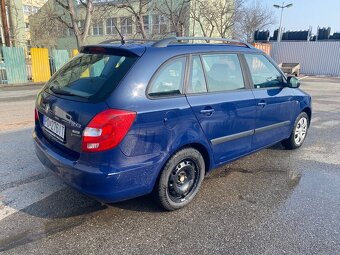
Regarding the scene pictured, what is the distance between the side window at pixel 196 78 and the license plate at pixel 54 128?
51.8 inches

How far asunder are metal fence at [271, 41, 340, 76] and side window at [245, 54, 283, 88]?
23.8 m

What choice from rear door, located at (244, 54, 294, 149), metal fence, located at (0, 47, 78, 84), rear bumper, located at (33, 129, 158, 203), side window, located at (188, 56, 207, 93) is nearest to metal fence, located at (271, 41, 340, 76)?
metal fence, located at (0, 47, 78, 84)

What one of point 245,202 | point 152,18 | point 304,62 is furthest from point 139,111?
point 152,18

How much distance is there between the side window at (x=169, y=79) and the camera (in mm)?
2543

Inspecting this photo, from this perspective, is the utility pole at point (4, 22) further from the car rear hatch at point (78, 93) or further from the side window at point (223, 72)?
the side window at point (223, 72)

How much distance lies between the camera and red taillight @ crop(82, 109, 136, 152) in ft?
7.41

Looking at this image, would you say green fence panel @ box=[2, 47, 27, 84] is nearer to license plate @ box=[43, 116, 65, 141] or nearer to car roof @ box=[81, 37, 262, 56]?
car roof @ box=[81, 37, 262, 56]

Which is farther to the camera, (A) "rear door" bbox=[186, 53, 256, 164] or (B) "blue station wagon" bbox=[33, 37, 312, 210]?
(A) "rear door" bbox=[186, 53, 256, 164]

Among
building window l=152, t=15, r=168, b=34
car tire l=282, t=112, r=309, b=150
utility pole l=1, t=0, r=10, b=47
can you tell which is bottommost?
car tire l=282, t=112, r=309, b=150

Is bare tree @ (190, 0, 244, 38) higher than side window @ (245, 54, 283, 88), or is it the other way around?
bare tree @ (190, 0, 244, 38)

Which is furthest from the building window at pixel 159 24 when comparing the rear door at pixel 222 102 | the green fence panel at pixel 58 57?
the rear door at pixel 222 102

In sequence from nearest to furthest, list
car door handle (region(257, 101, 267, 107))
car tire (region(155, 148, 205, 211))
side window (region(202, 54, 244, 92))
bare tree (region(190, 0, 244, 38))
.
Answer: car tire (region(155, 148, 205, 211)) < side window (region(202, 54, 244, 92)) < car door handle (region(257, 101, 267, 107)) < bare tree (region(190, 0, 244, 38))

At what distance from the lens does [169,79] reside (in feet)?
8.75

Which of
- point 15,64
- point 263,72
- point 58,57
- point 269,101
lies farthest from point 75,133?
→ point 58,57
